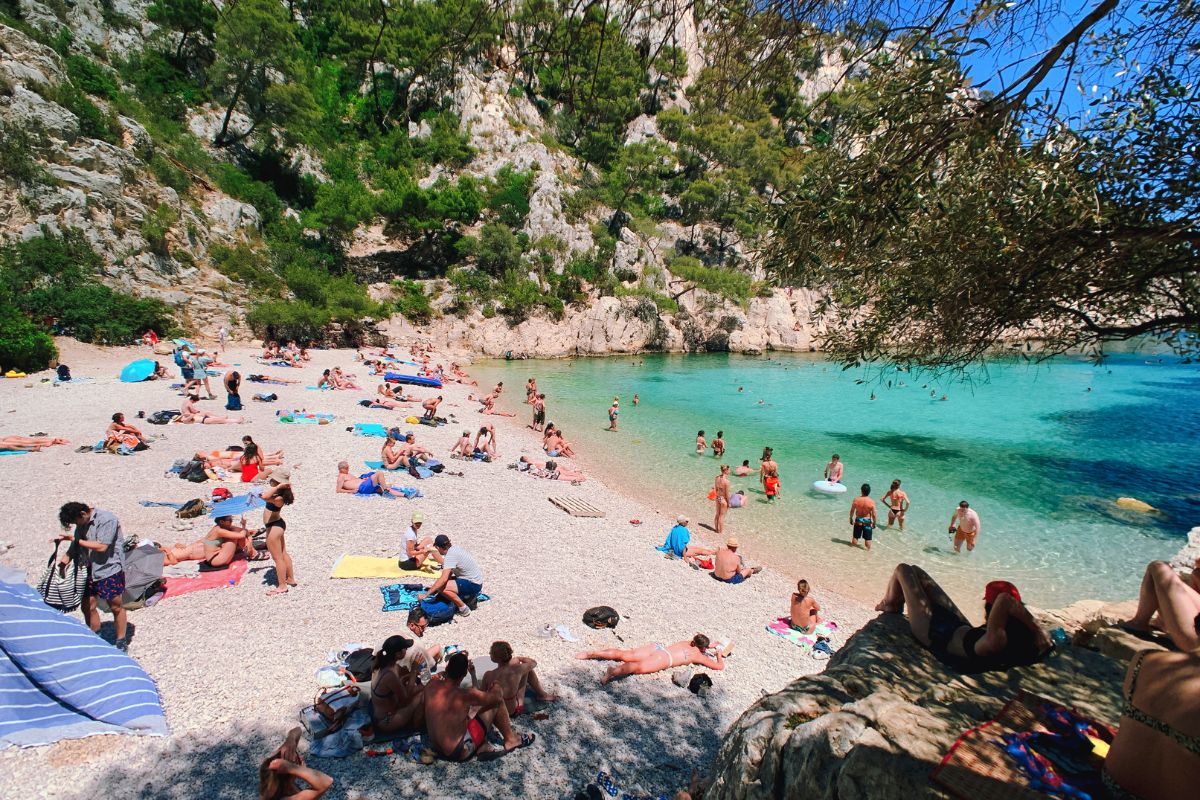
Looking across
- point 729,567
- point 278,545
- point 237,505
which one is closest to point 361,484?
point 237,505

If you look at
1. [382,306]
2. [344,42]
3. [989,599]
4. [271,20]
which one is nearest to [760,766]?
Result: [989,599]

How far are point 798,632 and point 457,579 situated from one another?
15.8 feet

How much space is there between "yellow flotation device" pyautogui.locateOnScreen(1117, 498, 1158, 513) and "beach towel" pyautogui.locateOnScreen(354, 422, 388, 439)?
20441 millimetres

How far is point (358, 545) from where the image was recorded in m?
8.15

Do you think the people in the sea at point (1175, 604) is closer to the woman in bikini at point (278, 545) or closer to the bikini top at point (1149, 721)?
the bikini top at point (1149, 721)

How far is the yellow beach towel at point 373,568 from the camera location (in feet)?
23.7

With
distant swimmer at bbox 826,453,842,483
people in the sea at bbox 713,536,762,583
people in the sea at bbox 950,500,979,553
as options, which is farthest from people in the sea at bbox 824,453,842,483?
people in the sea at bbox 713,536,762,583

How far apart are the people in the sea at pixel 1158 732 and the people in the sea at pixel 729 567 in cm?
658

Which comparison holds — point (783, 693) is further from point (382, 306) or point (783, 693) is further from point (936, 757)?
point (382, 306)

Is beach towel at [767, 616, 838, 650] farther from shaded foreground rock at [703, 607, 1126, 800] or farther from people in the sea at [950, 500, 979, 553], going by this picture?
people in the sea at [950, 500, 979, 553]

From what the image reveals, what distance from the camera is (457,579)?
22.4 ft

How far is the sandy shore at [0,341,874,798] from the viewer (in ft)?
13.5

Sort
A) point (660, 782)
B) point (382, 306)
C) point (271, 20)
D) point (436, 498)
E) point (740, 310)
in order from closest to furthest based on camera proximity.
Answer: point (660, 782)
point (436, 498)
point (271, 20)
point (382, 306)
point (740, 310)

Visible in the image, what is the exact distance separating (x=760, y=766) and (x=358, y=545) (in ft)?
22.5
